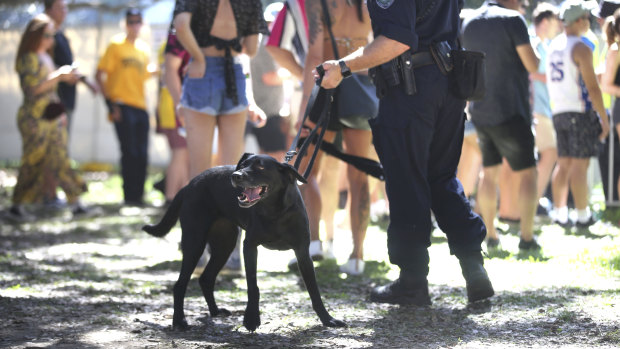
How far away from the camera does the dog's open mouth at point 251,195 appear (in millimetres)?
4262

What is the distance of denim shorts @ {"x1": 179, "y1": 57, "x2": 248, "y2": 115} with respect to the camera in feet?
20.7

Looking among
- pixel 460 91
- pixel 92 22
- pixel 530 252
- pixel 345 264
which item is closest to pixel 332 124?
pixel 345 264

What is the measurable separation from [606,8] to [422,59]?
14.9 ft

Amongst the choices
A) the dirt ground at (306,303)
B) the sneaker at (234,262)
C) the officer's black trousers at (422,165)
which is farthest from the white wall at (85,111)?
the officer's black trousers at (422,165)

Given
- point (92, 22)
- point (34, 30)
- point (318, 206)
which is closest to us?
point (318, 206)

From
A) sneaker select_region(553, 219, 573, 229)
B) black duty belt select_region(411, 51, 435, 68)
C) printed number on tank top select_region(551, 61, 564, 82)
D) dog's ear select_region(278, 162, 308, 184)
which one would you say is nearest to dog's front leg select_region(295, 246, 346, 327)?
dog's ear select_region(278, 162, 308, 184)

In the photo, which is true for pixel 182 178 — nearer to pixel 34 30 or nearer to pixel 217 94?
pixel 34 30

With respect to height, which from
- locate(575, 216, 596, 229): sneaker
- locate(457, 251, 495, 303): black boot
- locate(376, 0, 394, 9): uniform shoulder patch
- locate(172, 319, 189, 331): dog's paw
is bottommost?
locate(575, 216, 596, 229): sneaker

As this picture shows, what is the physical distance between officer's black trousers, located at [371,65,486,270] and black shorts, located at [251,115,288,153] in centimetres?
390

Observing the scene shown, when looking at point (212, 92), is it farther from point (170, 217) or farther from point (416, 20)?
point (416, 20)

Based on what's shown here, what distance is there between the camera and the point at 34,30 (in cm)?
997

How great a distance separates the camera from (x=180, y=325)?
471cm

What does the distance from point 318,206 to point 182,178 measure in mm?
5067

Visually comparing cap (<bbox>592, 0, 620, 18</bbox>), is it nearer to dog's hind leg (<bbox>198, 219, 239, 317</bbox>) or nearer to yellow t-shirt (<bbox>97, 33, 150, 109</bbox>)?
dog's hind leg (<bbox>198, 219, 239, 317</bbox>)
